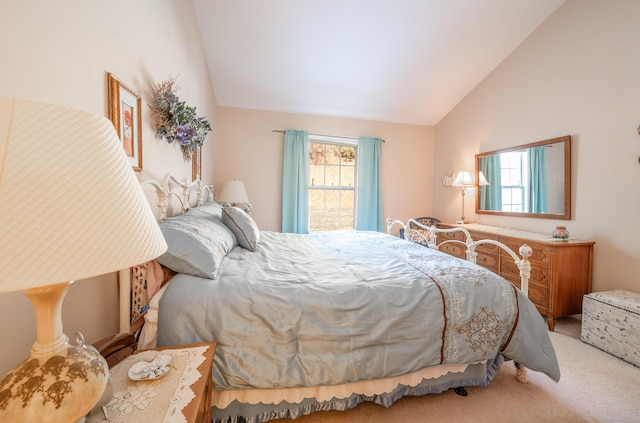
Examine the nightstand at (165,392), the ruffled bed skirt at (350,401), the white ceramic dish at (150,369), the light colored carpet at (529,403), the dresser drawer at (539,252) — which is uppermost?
the dresser drawer at (539,252)

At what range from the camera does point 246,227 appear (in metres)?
2.08

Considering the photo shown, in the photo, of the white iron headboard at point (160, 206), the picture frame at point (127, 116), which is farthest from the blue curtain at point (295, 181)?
the picture frame at point (127, 116)

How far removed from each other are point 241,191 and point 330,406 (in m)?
2.62

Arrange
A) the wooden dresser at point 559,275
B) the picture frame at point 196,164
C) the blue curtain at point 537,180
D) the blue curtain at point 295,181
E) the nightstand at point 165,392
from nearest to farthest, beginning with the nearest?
the nightstand at point 165,392
the wooden dresser at point 559,275
the picture frame at point 196,164
the blue curtain at point 537,180
the blue curtain at point 295,181

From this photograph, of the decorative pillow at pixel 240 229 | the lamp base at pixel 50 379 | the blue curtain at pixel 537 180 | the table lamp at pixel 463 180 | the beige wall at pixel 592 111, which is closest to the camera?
the lamp base at pixel 50 379

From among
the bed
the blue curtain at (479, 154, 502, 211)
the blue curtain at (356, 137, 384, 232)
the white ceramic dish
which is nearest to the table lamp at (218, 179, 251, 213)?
the bed

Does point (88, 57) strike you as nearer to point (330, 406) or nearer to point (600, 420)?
point (330, 406)

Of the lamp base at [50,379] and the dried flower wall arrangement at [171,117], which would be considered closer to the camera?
the lamp base at [50,379]

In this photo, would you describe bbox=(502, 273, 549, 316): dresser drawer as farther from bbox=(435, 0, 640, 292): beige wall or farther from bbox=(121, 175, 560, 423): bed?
bbox=(121, 175, 560, 423): bed

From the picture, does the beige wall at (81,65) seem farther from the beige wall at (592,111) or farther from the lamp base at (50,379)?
the beige wall at (592,111)

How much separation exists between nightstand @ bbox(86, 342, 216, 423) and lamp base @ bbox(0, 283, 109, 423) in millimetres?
236

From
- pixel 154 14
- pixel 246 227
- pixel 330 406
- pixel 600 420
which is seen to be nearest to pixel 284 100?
pixel 154 14

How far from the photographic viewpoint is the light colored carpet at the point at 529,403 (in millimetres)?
1430

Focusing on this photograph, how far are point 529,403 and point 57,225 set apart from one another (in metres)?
2.23
